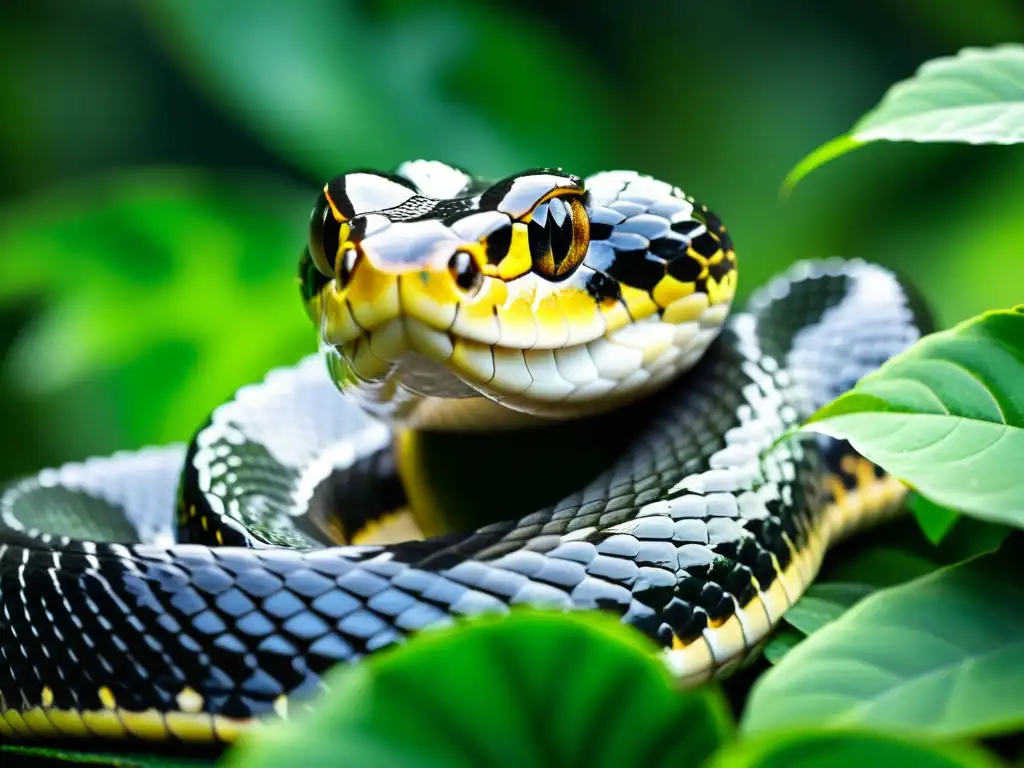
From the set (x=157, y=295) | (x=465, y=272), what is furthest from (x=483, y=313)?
(x=157, y=295)

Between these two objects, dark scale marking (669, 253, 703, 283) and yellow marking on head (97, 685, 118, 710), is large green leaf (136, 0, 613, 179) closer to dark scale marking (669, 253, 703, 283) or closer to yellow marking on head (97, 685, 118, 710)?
dark scale marking (669, 253, 703, 283)

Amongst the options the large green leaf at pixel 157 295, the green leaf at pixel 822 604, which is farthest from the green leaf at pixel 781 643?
the large green leaf at pixel 157 295

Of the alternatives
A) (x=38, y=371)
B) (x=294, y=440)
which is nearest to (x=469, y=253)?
(x=294, y=440)

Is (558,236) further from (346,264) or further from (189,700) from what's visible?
(189,700)

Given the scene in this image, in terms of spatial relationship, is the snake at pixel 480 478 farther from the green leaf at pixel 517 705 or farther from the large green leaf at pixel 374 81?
the large green leaf at pixel 374 81

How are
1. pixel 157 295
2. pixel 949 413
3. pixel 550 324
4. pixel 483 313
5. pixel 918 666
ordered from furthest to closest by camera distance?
pixel 157 295 → pixel 550 324 → pixel 483 313 → pixel 949 413 → pixel 918 666

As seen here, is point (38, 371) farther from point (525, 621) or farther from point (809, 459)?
point (525, 621)

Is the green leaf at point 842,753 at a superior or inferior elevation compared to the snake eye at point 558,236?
inferior
